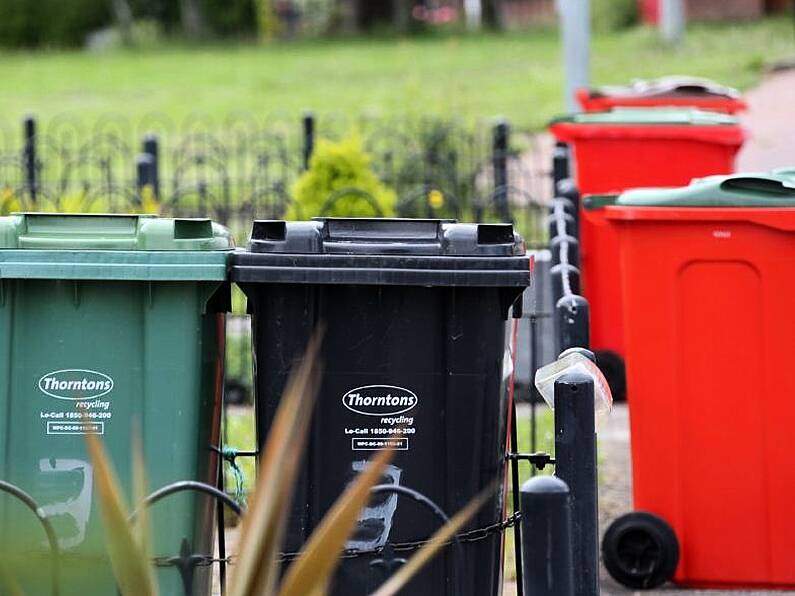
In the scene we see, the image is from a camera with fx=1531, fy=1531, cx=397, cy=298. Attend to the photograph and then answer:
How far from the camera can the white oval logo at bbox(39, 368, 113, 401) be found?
370cm

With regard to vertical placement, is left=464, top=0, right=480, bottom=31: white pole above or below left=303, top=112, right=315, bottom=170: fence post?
above

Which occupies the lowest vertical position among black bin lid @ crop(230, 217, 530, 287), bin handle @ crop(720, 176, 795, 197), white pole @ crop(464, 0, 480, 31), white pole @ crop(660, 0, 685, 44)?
black bin lid @ crop(230, 217, 530, 287)

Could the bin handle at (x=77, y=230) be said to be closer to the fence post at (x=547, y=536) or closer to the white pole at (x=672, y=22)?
the fence post at (x=547, y=536)

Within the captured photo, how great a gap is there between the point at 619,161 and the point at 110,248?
420 centimetres

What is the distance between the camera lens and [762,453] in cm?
463

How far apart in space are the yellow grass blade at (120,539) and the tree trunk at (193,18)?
37778mm

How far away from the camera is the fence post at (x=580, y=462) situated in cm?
342

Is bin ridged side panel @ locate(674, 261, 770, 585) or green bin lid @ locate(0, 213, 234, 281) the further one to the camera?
bin ridged side panel @ locate(674, 261, 770, 585)

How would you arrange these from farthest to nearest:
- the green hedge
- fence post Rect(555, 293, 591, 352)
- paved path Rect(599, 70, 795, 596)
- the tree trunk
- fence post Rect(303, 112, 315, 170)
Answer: the green hedge → the tree trunk → fence post Rect(303, 112, 315, 170) → paved path Rect(599, 70, 795, 596) → fence post Rect(555, 293, 591, 352)

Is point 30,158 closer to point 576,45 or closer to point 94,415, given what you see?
point 576,45

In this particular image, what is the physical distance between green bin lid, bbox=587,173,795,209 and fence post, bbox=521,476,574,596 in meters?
1.94

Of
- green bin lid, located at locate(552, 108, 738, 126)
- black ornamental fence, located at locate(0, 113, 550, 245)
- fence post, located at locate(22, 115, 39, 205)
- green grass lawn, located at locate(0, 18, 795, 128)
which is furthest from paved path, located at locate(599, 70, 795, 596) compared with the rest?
fence post, located at locate(22, 115, 39, 205)

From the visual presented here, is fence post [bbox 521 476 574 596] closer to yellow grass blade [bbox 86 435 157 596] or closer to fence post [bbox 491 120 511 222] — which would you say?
yellow grass blade [bbox 86 435 157 596]

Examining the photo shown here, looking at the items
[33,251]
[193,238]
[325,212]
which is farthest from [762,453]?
[325,212]
